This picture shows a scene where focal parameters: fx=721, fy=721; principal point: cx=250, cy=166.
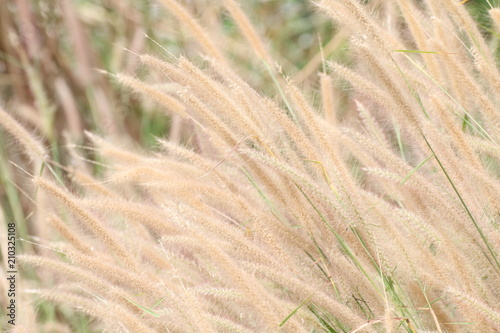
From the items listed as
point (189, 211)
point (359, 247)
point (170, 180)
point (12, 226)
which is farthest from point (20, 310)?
point (359, 247)

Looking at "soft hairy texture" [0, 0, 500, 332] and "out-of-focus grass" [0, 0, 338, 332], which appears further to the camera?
"out-of-focus grass" [0, 0, 338, 332]

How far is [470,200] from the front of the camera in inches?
34.6

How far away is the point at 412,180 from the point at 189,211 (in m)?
0.27

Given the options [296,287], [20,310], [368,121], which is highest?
[368,121]

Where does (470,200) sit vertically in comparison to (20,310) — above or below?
above

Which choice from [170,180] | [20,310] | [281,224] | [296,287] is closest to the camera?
[296,287]

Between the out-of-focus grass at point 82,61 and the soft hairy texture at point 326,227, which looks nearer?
the soft hairy texture at point 326,227

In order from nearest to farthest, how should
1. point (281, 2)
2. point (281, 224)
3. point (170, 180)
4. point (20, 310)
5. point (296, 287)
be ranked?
point (296, 287)
point (281, 224)
point (170, 180)
point (20, 310)
point (281, 2)

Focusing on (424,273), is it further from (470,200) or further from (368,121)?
(368,121)

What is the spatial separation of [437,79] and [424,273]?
0.40 meters

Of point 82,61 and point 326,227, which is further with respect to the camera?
point 82,61

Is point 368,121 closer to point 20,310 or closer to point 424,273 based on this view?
point 424,273

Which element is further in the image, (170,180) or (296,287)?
(170,180)

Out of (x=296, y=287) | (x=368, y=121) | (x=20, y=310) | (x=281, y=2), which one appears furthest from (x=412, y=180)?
(x=281, y=2)
